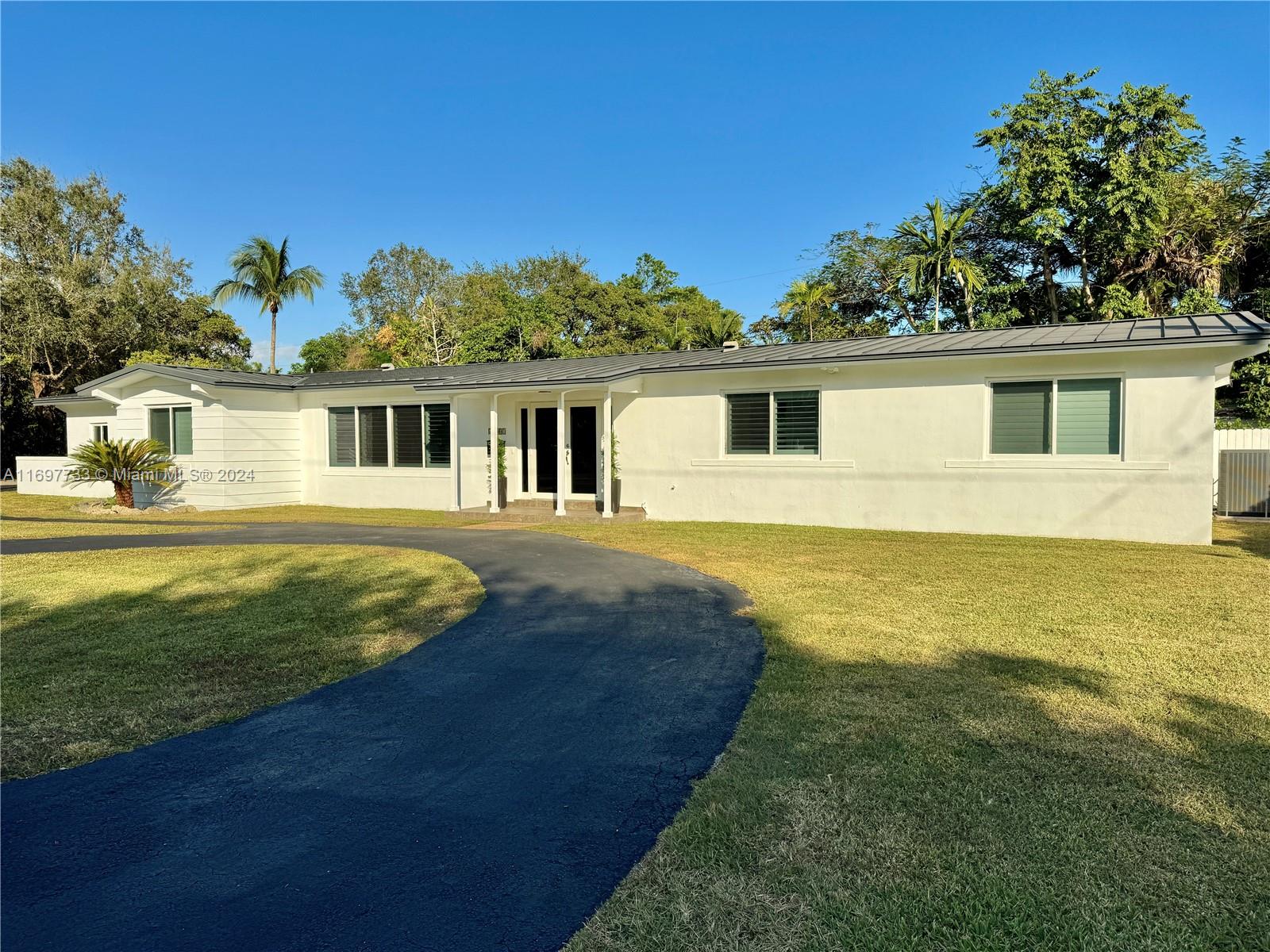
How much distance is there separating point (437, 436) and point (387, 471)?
165 centimetres

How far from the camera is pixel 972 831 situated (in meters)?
2.96

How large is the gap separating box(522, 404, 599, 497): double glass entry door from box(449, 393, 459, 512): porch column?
1.45 m

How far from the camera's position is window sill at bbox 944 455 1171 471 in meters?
11.1

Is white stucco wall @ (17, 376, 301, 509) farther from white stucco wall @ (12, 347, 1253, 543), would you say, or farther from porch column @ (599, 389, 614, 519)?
porch column @ (599, 389, 614, 519)

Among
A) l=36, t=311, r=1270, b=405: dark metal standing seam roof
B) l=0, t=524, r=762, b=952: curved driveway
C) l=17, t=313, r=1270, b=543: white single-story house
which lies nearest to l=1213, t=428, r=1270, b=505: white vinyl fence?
l=36, t=311, r=1270, b=405: dark metal standing seam roof

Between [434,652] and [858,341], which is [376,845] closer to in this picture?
[434,652]

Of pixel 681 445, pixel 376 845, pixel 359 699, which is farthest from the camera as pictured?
pixel 681 445

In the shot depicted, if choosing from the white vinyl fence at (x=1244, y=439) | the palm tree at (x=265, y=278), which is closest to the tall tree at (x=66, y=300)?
the palm tree at (x=265, y=278)

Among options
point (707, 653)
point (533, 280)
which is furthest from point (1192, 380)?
point (533, 280)

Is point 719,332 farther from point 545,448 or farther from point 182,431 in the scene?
point 182,431

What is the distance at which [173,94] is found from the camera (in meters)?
15.3

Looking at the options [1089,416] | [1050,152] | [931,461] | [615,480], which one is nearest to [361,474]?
[615,480]

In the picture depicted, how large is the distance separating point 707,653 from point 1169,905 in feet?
11.0

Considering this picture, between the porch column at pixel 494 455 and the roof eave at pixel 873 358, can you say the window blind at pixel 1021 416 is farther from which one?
the porch column at pixel 494 455
